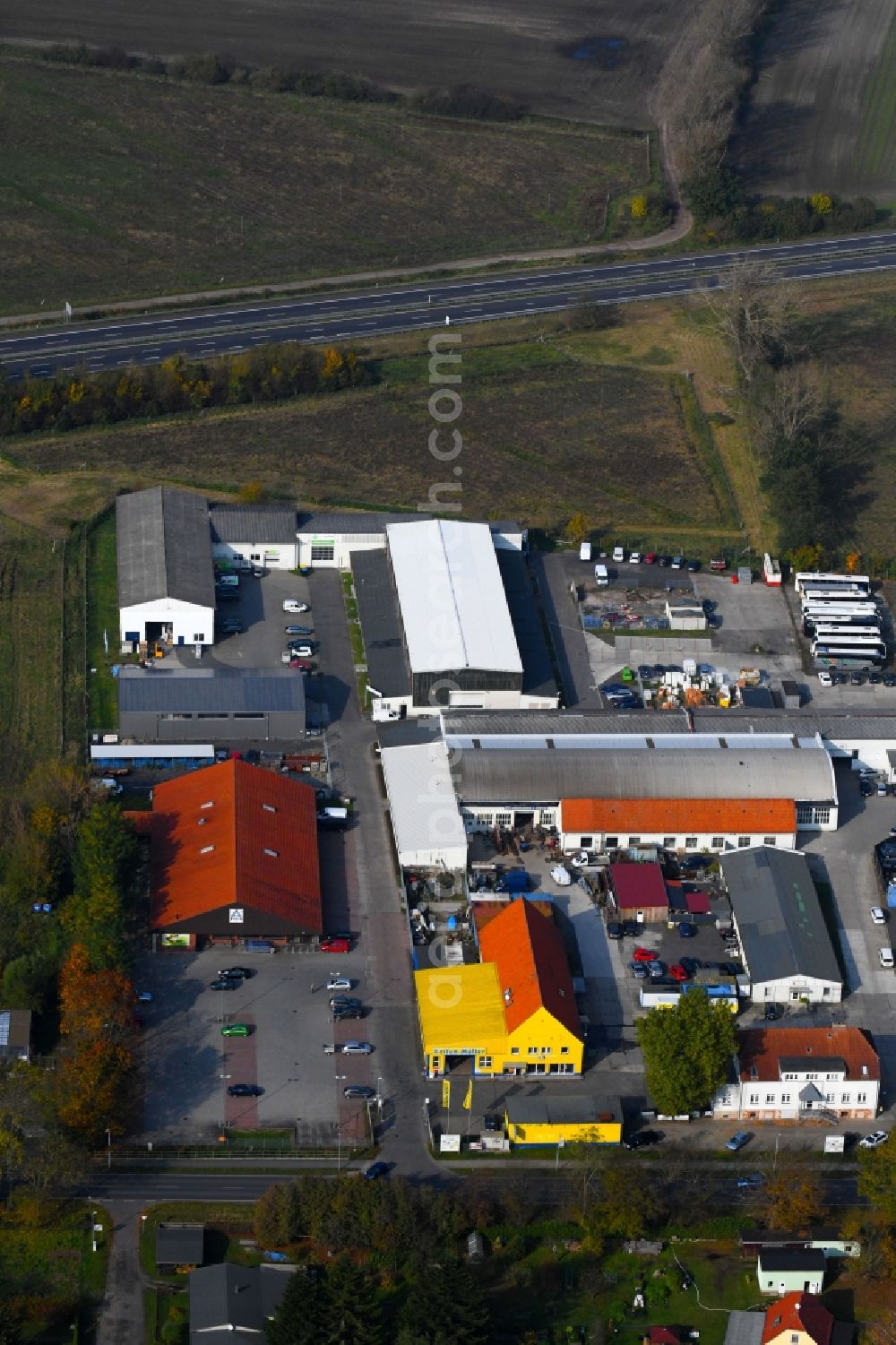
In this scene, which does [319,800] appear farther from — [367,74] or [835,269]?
[367,74]

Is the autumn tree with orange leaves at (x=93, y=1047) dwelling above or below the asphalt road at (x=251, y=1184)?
above

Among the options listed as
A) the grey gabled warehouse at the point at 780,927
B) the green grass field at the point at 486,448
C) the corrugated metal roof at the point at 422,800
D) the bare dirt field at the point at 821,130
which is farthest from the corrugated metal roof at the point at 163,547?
the bare dirt field at the point at 821,130

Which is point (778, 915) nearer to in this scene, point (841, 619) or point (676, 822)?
point (676, 822)

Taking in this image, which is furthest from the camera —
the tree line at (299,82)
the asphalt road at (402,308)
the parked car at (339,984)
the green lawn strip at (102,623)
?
the tree line at (299,82)

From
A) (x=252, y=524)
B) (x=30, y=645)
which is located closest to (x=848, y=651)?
(x=252, y=524)

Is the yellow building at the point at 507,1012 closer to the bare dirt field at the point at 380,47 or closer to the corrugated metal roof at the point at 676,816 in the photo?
the corrugated metal roof at the point at 676,816

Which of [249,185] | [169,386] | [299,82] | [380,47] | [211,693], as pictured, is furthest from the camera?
[380,47]
